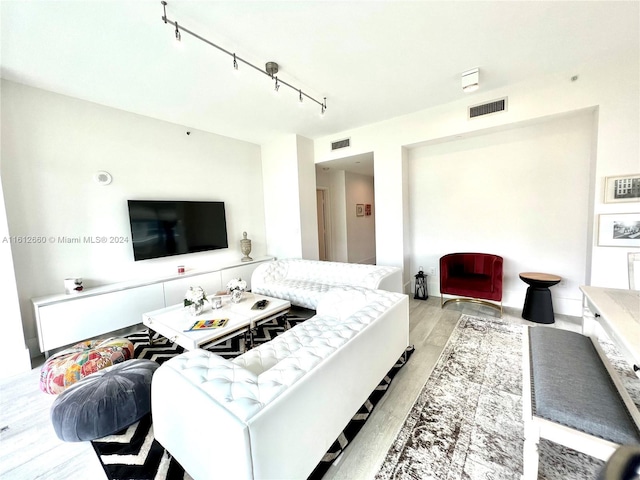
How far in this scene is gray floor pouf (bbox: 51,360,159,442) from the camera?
150 cm

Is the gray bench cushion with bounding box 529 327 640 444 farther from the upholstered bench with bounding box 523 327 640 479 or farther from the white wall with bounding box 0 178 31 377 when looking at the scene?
the white wall with bounding box 0 178 31 377

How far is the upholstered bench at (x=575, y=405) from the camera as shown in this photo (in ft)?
3.22

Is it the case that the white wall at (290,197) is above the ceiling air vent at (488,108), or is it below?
below

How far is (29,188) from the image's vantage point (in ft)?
8.52

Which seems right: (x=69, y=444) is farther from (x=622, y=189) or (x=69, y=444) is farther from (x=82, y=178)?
(x=622, y=189)

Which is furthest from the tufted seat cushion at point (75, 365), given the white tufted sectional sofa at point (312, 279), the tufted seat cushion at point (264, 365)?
the white tufted sectional sofa at point (312, 279)

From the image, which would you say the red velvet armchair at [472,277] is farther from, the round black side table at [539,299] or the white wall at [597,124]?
the white wall at [597,124]

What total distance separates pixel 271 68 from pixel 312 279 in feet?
8.50

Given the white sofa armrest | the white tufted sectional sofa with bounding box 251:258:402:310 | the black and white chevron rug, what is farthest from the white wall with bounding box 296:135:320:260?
the white sofa armrest

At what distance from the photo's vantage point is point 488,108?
10.3 ft

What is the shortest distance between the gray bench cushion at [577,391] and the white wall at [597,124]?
1951 mm

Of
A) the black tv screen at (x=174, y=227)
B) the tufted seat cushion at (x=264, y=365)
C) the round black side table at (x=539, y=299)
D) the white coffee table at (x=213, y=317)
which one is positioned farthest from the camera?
the black tv screen at (x=174, y=227)

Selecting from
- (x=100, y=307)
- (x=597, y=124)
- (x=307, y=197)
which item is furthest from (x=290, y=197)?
(x=597, y=124)

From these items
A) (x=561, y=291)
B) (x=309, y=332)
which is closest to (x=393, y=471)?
(x=309, y=332)
